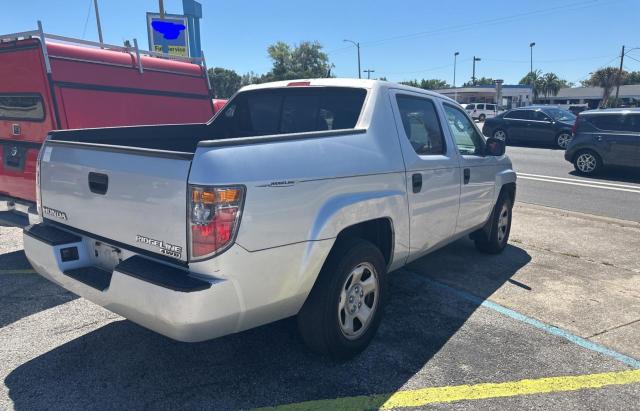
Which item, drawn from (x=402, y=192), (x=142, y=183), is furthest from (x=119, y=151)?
(x=402, y=192)

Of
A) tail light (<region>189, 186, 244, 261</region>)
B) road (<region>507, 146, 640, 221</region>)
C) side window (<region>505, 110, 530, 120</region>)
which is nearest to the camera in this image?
tail light (<region>189, 186, 244, 261</region>)

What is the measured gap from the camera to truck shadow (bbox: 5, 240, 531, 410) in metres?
2.84

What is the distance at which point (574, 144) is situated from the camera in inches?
501

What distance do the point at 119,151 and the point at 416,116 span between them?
2345mm

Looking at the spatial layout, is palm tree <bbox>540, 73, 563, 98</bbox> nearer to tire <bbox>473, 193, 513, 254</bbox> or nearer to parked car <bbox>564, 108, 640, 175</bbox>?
parked car <bbox>564, 108, 640, 175</bbox>

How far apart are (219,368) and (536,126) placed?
1878cm

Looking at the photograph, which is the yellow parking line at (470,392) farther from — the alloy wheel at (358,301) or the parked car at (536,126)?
the parked car at (536,126)

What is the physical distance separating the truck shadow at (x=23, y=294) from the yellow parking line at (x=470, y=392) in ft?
8.02

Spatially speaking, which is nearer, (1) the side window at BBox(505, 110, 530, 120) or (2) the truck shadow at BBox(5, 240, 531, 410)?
(2) the truck shadow at BBox(5, 240, 531, 410)

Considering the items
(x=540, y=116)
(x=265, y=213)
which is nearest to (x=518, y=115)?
(x=540, y=116)

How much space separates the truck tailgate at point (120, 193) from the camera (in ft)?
8.08

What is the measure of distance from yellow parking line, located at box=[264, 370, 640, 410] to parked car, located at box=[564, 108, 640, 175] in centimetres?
1018

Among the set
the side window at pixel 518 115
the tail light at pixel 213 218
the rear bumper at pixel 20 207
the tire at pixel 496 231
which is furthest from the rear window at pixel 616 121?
the rear bumper at pixel 20 207

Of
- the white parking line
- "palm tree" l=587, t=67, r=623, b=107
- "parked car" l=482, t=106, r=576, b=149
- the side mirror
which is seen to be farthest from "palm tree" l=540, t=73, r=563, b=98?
the side mirror
